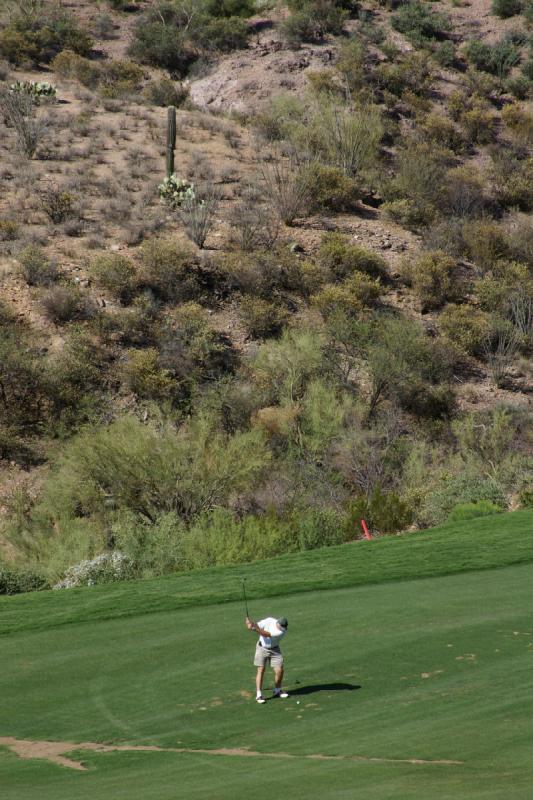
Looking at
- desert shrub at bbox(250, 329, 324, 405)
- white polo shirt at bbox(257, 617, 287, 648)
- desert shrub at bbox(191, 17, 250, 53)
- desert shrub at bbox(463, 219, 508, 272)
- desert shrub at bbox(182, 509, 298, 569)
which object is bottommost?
desert shrub at bbox(182, 509, 298, 569)

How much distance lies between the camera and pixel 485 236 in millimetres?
56312

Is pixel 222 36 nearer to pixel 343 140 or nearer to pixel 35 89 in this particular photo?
pixel 35 89

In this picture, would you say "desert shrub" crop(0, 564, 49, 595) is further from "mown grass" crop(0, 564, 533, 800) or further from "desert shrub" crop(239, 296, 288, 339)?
"desert shrub" crop(239, 296, 288, 339)

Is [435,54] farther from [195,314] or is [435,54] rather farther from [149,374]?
[149,374]

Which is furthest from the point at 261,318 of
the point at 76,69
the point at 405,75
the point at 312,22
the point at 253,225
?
the point at 312,22

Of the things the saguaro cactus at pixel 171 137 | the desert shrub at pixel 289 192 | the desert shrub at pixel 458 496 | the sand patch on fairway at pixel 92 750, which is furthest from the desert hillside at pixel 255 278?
the sand patch on fairway at pixel 92 750

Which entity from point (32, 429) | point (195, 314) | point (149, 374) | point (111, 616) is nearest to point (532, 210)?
point (195, 314)

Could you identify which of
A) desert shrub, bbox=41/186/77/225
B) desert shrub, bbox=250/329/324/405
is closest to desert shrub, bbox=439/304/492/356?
desert shrub, bbox=250/329/324/405

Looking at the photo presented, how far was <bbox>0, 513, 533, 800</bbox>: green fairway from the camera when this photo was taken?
10.9 metres

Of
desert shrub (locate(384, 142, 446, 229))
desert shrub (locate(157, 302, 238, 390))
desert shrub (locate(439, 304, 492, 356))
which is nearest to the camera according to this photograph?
desert shrub (locate(157, 302, 238, 390))

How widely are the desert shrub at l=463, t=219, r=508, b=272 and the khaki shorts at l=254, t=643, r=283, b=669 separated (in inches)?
1736

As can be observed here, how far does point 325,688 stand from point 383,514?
17455 mm

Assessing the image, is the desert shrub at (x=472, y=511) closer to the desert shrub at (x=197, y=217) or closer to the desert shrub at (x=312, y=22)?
the desert shrub at (x=197, y=217)

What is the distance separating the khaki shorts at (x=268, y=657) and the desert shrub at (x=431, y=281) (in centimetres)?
3939
